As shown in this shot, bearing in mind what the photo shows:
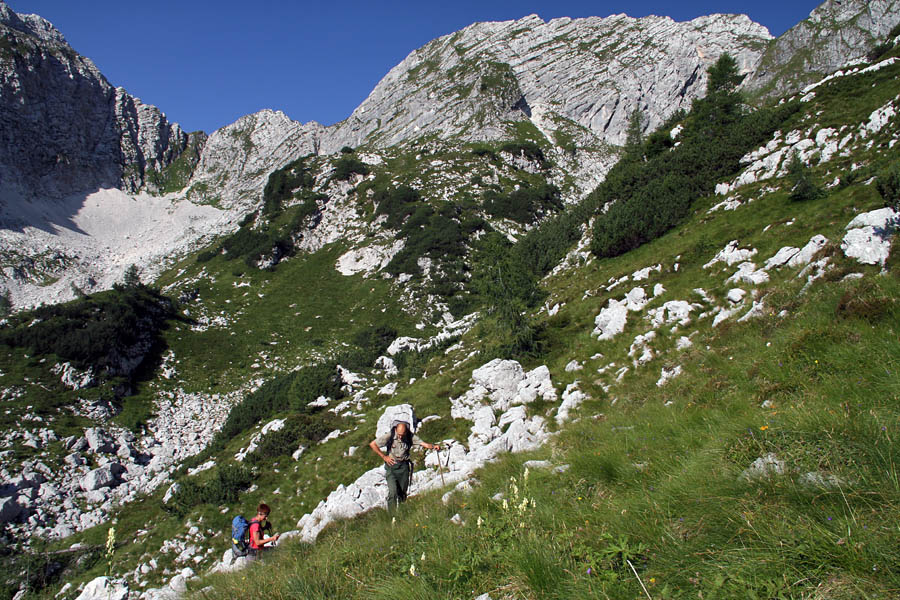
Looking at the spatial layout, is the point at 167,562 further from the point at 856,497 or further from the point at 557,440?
the point at 856,497

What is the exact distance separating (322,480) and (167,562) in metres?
5.63

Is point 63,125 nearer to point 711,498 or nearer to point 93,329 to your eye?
point 93,329

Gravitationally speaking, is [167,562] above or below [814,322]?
below

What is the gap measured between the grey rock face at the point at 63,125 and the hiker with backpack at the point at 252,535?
475 feet

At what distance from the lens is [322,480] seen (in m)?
15.3

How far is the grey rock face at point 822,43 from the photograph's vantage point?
107m

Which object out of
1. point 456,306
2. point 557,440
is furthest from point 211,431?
point 557,440

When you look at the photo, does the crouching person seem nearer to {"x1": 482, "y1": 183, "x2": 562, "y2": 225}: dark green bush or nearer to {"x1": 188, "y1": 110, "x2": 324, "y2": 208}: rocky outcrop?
{"x1": 482, "y1": 183, "x2": 562, "y2": 225}: dark green bush

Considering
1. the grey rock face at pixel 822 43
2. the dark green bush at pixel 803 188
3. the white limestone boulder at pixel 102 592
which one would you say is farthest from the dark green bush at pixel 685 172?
the grey rock face at pixel 822 43

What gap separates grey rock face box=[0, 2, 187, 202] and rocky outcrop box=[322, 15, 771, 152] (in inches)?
2740

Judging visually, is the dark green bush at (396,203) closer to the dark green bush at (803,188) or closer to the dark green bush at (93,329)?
the dark green bush at (93,329)

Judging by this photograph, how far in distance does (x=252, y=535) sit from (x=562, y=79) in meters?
151

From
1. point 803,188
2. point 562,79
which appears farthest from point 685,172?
point 562,79

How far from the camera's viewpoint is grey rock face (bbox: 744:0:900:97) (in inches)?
4198
